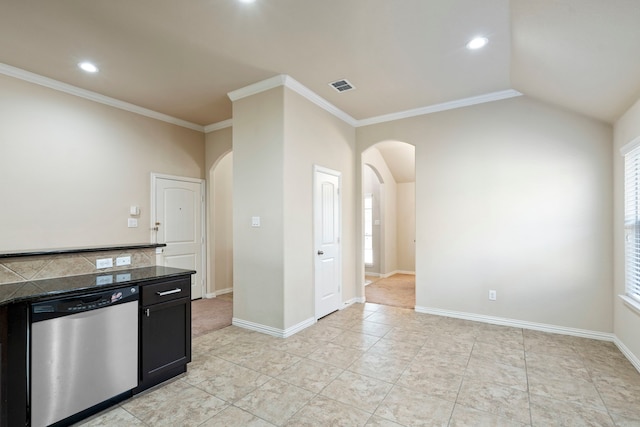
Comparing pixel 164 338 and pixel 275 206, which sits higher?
pixel 275 206

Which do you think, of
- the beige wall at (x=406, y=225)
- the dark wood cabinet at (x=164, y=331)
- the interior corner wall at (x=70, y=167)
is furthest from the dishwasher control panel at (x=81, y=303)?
the beige wall at (x=406, y=225)

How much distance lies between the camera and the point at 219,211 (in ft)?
18.3

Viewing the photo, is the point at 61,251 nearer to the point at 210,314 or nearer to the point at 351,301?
the point at 210,314

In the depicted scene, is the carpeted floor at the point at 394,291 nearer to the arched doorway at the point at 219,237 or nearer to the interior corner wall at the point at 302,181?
the interior corner wall at the point at 302,181

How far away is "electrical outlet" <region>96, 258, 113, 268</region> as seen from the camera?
246 cm

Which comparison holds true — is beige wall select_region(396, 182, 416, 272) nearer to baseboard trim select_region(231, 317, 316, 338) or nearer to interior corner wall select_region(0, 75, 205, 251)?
baseboard trim select_region(231, 317, 316, 338)

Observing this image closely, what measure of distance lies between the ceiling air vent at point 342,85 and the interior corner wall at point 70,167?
2.81 m

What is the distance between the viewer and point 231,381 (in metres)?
2.54

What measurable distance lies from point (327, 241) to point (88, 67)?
134 inches

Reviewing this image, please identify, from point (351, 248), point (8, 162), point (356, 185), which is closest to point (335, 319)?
point (351, 248)

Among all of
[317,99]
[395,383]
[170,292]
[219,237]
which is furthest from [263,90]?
[395,383]

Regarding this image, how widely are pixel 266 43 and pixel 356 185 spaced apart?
278 cm

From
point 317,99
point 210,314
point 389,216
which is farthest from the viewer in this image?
point 389,216

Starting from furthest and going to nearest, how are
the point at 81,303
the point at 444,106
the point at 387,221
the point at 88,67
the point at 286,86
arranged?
the point at 387,221
the point at 444,106
the point at 286,86
the point at 88,67
the point at 81,303
